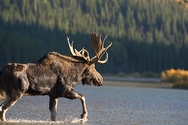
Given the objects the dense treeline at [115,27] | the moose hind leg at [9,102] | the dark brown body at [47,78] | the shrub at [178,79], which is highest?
the dense treeline at [115,27]

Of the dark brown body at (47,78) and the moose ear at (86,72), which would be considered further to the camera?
the moose ear at (86,72)

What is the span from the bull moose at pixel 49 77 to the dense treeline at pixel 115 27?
286 ft

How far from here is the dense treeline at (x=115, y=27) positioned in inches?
4793

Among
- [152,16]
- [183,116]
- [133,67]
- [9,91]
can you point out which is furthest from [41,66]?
[152,16]

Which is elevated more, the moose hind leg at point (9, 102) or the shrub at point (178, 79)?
the moose hind leg at point (9, 102)

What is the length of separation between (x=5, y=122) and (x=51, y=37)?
109042 millimetres

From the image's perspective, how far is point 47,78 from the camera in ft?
55.3

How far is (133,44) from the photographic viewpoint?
128m

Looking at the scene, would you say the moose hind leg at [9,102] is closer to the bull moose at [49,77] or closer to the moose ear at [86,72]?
the bull moose at [49,77]

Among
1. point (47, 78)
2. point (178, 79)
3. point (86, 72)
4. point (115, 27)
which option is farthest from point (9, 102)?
point (115, 27)

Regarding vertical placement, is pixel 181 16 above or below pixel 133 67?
above

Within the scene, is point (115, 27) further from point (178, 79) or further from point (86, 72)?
point (86, 72)

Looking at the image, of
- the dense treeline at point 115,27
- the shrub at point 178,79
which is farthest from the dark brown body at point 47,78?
the dense treeline at point 115,27

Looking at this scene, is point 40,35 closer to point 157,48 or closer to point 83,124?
point 157,48
